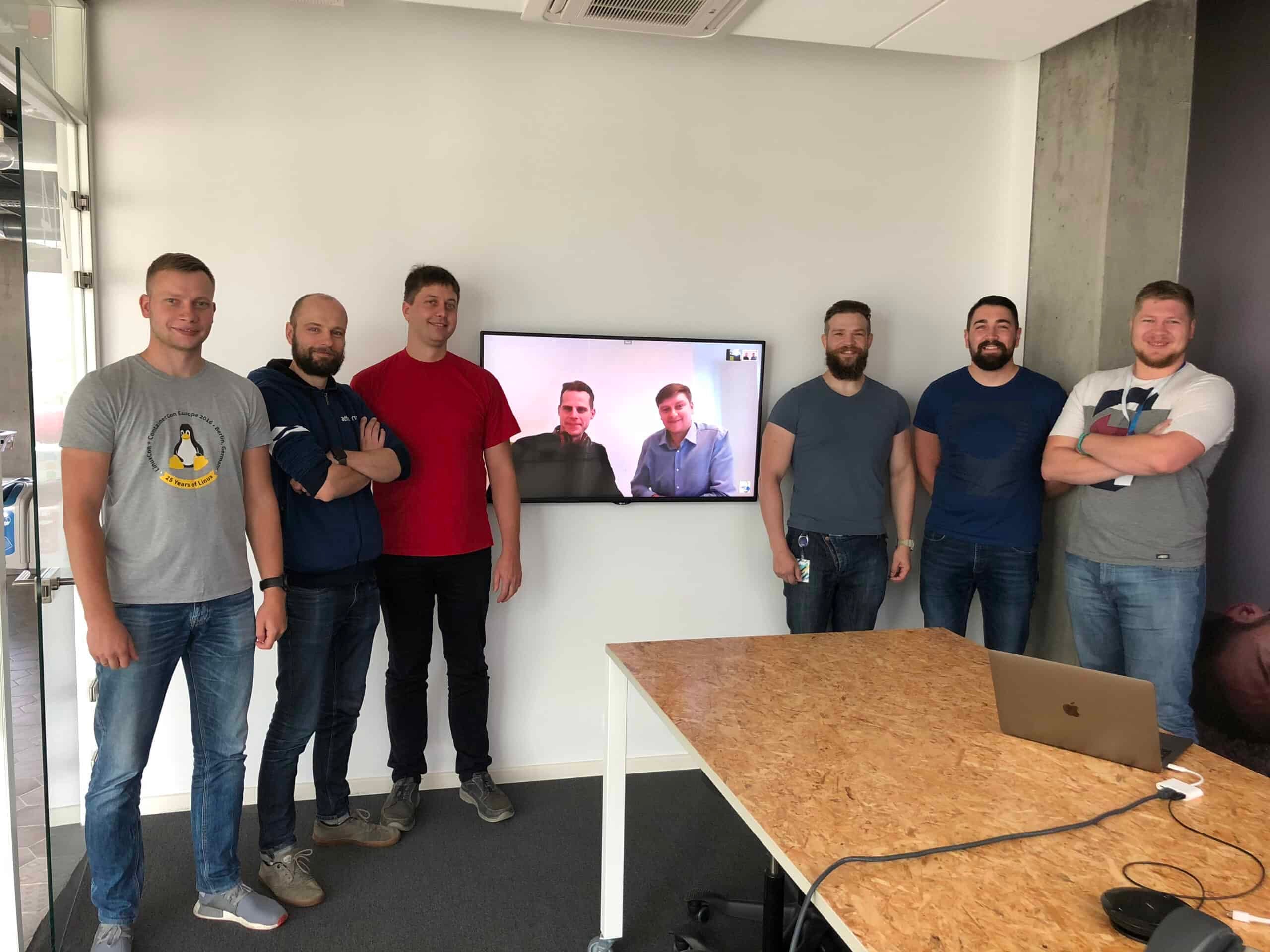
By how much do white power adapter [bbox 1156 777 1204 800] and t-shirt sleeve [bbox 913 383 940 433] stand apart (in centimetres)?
220

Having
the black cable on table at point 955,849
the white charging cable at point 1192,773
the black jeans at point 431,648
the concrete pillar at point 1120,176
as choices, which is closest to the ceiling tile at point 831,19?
the concrete pillar at point 1120,176

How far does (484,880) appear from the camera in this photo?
293 centimetres

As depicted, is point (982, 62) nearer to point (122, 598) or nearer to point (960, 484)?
point (960, 484)

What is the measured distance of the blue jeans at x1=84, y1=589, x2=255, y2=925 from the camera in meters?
2.35

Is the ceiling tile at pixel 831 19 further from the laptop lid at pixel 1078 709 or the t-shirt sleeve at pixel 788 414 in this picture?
the laptop lid at pixel 1078 709

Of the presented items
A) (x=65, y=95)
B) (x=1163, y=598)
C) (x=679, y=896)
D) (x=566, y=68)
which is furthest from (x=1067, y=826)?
(x=65, y=95)

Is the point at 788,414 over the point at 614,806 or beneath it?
over

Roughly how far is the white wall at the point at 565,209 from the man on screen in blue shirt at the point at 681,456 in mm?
124

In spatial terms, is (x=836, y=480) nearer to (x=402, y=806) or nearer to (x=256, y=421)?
(x=402, y=806)

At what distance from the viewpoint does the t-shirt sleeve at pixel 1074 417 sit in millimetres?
3258

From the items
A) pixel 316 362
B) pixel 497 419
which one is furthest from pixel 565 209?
pixel 316 362

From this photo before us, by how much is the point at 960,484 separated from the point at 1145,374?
77 centimetres

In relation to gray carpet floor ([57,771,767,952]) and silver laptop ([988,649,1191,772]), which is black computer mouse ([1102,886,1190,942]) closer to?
silver laptop ([988,649,1191,772])

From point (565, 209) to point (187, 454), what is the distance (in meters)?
1.86
